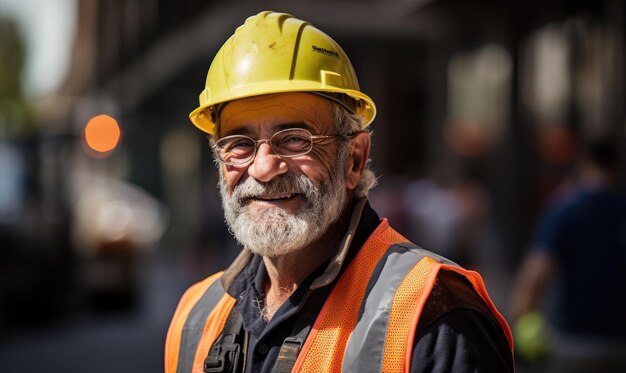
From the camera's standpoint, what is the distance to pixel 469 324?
2129 millimetres

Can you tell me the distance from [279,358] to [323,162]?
554 mm

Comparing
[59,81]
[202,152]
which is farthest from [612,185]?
[59,81]

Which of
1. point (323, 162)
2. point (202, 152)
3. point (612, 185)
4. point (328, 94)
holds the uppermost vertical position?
point (328, 94)

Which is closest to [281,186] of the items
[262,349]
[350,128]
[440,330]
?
[350,128]

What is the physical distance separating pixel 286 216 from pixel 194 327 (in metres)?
0.43

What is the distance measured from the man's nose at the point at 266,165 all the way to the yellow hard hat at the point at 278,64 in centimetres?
15

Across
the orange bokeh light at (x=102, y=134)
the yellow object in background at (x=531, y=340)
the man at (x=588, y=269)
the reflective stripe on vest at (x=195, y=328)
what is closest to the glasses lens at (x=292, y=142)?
the reflective stripe on vest at (x=195, y=328)

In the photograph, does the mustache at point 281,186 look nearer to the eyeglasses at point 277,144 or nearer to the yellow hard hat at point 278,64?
the eyeglasses at point 277,144

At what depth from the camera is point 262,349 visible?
2.41 meters

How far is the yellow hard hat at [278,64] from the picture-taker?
8.17 feet

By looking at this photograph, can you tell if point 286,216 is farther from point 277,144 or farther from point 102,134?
point 102,134

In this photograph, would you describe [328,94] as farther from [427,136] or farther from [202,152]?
[202,152]

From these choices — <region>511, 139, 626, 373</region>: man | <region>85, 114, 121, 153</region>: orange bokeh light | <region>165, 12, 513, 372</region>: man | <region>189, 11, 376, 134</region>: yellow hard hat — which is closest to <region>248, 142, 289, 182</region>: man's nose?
<region>165, 12, 513, 372</region>: man

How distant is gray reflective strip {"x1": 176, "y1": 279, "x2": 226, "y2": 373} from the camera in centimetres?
259
